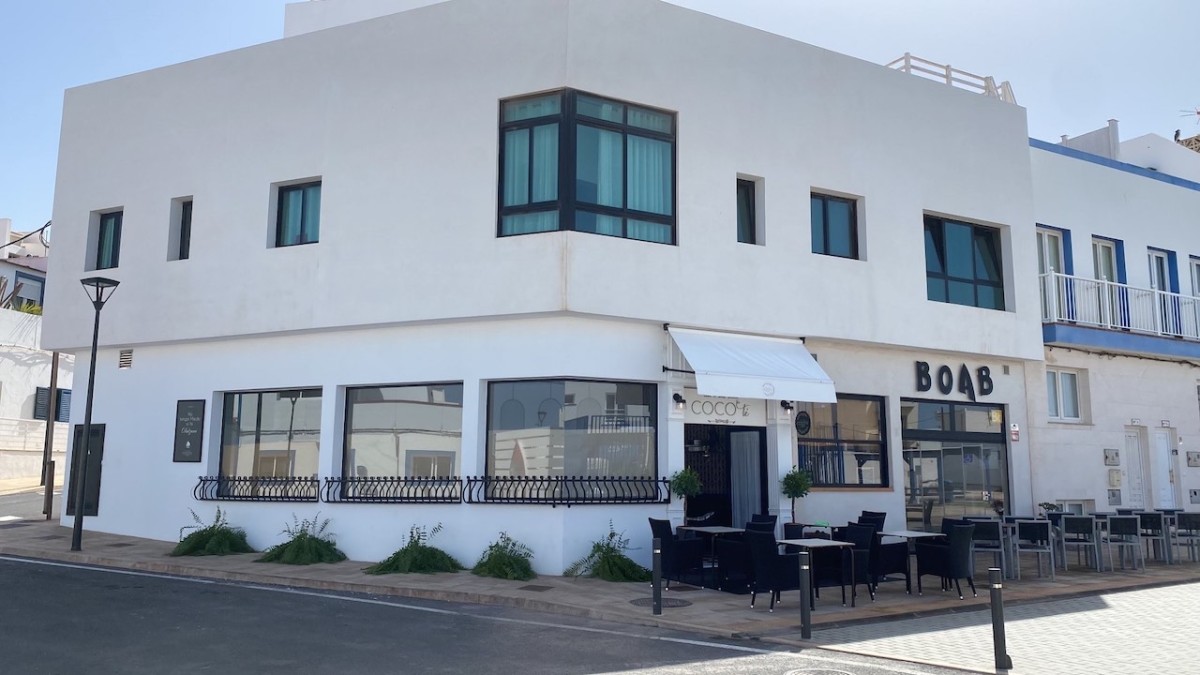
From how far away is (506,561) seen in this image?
45.6ft

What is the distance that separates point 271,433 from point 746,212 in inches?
357

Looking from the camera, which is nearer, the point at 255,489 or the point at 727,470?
the point at 255,489

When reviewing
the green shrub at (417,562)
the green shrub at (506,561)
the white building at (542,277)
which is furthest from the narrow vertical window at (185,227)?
the green shrub at (506,561)

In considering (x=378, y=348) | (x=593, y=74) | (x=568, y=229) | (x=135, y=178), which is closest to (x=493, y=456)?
(x=378, y=348)

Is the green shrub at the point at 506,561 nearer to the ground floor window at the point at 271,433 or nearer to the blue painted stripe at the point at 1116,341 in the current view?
the ground floor window at the point at 271,433

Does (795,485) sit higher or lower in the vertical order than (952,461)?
lower

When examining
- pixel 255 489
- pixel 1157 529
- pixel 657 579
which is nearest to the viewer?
pixel 657 579

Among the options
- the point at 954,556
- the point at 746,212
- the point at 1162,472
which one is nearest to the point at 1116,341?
the point at 1162,472

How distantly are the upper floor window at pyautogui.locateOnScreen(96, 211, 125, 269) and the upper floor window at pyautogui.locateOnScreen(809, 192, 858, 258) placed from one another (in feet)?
42.9

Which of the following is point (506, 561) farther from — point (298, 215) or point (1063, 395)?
point (1063, 395)

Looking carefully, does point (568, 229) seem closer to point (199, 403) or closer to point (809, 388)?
point (809, 388)

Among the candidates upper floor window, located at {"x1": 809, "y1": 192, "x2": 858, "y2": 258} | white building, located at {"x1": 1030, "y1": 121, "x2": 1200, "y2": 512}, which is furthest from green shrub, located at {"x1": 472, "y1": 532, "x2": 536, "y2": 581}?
white building, located at {"x1": 1030, "y1": 121, "x2": 1200, "y2": 512}

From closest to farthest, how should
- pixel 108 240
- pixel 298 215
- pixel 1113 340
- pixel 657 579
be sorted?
1. pixel 657 579
2. pixel 298 215
3. pixel 108 240
4. pixel 1113 340

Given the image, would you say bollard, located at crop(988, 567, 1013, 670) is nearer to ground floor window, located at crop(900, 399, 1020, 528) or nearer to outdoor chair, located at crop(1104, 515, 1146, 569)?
outdoor chair, located at crop(1104, 515, 1146, 569)
